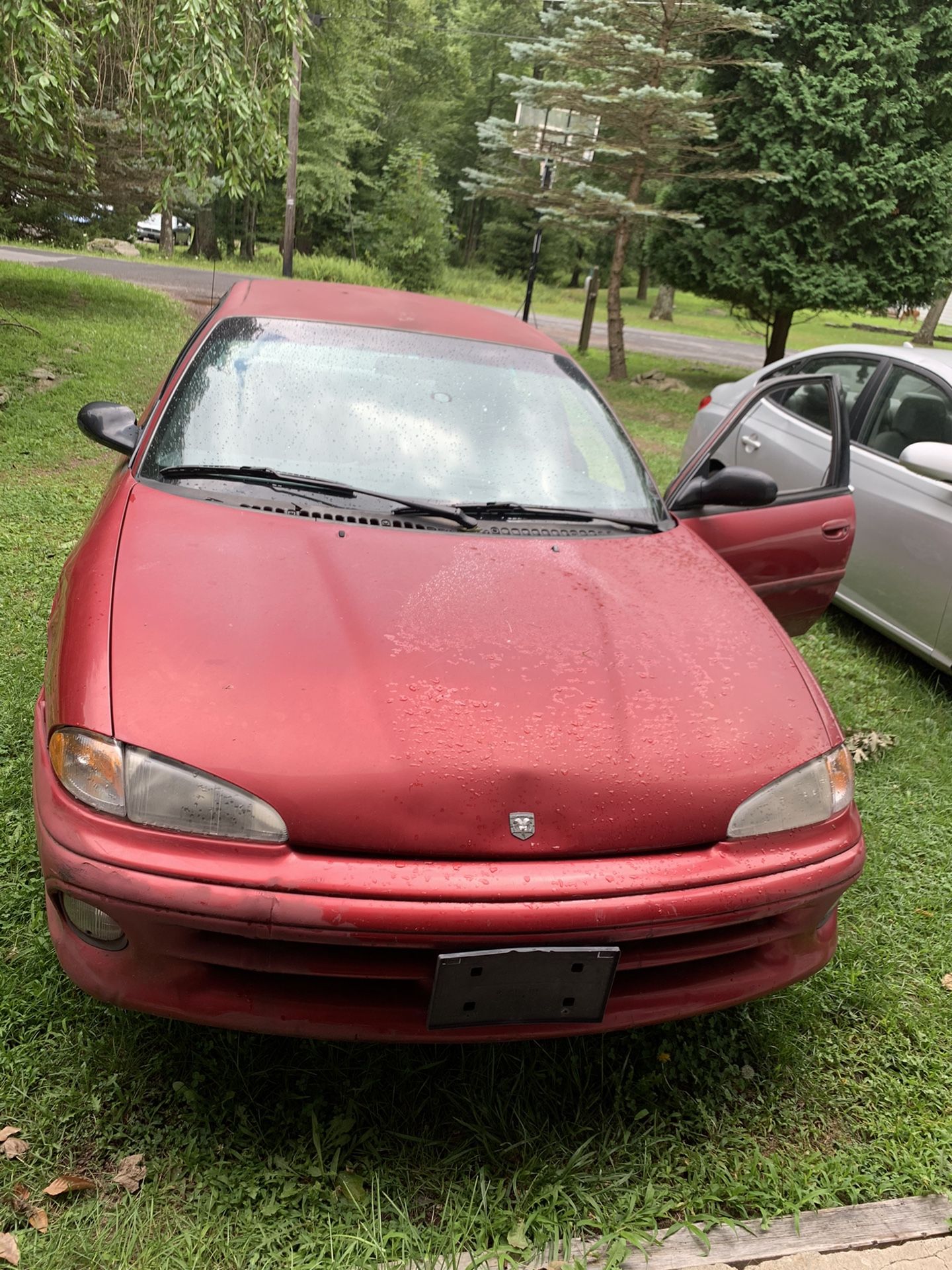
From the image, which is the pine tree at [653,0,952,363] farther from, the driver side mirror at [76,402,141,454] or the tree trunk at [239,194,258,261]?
the tree trunk at [239,194,258,261]

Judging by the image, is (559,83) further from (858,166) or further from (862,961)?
(862,961)

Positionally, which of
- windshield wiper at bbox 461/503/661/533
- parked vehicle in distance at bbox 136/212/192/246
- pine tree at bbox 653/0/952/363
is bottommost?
parked vehicle in distance at bbox 136/212/192/246

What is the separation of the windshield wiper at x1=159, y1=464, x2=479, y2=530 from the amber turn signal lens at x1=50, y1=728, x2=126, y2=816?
94 centimetres

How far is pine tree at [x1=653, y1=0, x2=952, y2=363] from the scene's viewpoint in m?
13.0

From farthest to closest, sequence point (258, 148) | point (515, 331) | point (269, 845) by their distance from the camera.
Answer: point (258, 148)
point (515, 331)
point (269, 845)

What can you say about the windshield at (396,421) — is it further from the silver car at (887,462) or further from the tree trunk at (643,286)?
the tree trunk at (643,286)

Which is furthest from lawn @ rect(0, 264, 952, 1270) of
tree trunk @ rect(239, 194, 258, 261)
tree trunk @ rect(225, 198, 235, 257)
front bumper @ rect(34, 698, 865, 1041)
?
tree trunk @ rect(225, 198, 235, 257)

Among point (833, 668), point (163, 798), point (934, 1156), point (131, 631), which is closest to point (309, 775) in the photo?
point (163, 798)

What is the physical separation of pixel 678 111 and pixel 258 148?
20.3ft

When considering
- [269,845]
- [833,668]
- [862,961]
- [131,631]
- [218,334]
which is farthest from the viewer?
Answer: [833,668]

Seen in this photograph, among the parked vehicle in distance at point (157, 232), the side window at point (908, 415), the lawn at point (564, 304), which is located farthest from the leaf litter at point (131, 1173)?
the parked vehicle in distance at point (157, 232)

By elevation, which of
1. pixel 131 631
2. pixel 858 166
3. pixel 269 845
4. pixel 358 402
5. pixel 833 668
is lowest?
pixel 833 668

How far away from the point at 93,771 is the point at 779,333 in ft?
49.2

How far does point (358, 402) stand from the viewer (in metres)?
2.83
